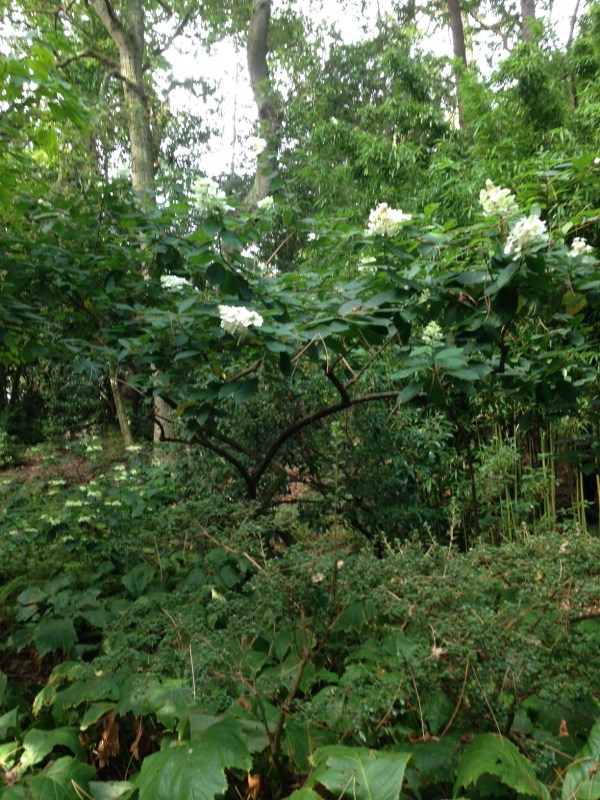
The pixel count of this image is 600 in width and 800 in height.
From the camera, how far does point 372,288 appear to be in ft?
7.29

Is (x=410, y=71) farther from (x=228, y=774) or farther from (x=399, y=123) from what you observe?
(x=228, y=774)

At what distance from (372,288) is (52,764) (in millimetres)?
1652

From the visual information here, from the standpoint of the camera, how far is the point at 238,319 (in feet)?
6.40

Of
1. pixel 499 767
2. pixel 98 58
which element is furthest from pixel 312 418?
pixel 98 58

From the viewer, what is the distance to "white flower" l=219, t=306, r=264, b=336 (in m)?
1.95

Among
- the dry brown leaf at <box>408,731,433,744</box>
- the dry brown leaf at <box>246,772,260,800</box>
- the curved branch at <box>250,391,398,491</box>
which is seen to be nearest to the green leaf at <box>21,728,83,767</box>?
the dry brown leaf at <box>246,772,260,800</box>

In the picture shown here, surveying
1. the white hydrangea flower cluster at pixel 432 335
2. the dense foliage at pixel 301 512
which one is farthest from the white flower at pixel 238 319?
the white hydrangea flower cluster at pixel 432 335

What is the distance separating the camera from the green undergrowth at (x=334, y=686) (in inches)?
52.0

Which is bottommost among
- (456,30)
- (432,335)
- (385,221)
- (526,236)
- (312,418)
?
(312,418)

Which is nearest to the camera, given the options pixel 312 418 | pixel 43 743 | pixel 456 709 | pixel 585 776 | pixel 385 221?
pixel 585 776

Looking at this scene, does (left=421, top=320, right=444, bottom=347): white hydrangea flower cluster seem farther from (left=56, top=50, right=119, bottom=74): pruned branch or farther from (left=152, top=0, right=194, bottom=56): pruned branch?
(left=152, top=0, right=194, bottom=56): pruned branch

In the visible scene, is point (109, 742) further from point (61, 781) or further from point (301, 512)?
point (301, 512)

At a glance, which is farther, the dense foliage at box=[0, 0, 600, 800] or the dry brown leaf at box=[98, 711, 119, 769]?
the dry brown leaf at box=[98, 711, 119, 769]

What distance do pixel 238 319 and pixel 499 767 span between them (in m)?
1.31
